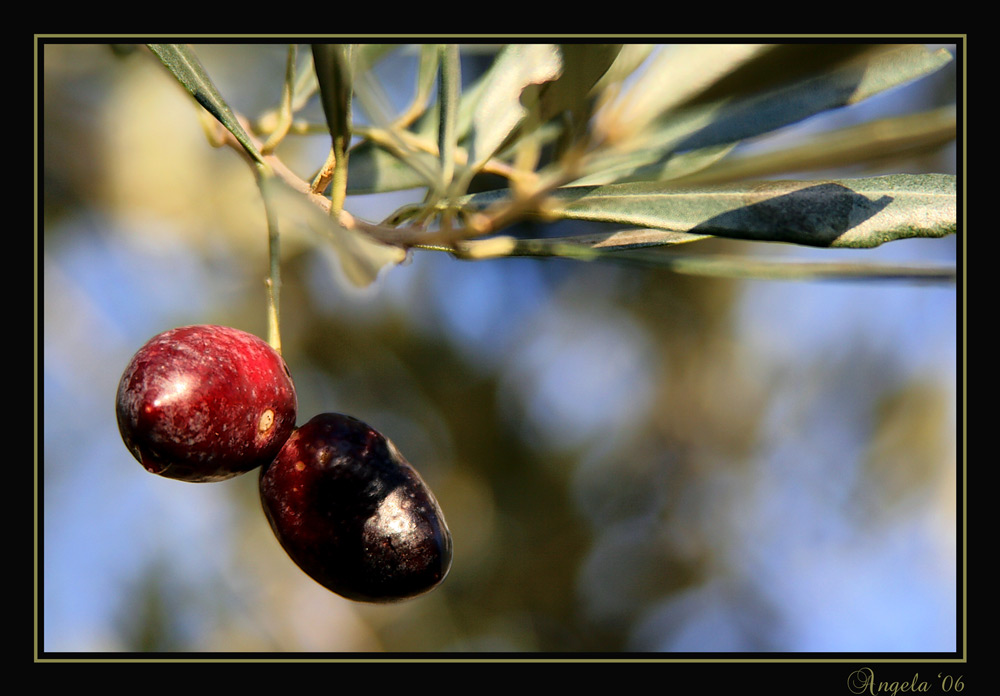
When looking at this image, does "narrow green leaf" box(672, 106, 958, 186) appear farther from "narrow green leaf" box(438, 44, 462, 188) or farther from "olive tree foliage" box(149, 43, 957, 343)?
"narrow green leaf" box(438, 44, 462, 188)

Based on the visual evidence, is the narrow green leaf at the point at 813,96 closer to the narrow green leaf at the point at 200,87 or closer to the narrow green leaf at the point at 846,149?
the narrow green leaf at the point at 846,149

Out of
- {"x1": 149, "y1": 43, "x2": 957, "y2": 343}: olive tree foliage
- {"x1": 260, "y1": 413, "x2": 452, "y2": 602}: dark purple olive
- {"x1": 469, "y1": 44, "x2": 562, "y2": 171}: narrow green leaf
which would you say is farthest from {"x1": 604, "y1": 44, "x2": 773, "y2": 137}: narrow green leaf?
{"x1": 260, "y1": 413, "x2": 452, "y2": 602}: dark purple olive

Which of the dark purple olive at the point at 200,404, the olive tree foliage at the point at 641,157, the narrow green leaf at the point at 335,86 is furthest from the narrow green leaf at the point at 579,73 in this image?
the dark purple olive at the point at 200,404

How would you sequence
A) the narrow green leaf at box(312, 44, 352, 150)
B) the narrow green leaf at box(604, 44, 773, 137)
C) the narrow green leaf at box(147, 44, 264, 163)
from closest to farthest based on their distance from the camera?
the narrow green leaf at box(312, 44, 352, 150) → the narrow green leaf at box(147, 44, 264, 163) → the narrow green leaf at box(604, 44, 773, 137)

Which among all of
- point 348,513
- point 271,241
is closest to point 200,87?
point 271,241

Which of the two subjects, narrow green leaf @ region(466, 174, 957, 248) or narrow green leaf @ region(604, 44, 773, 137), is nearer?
narrow green leaf @ region(466, 174, 957, 248)

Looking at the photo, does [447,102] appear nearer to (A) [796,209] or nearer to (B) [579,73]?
(B) [579,73]
